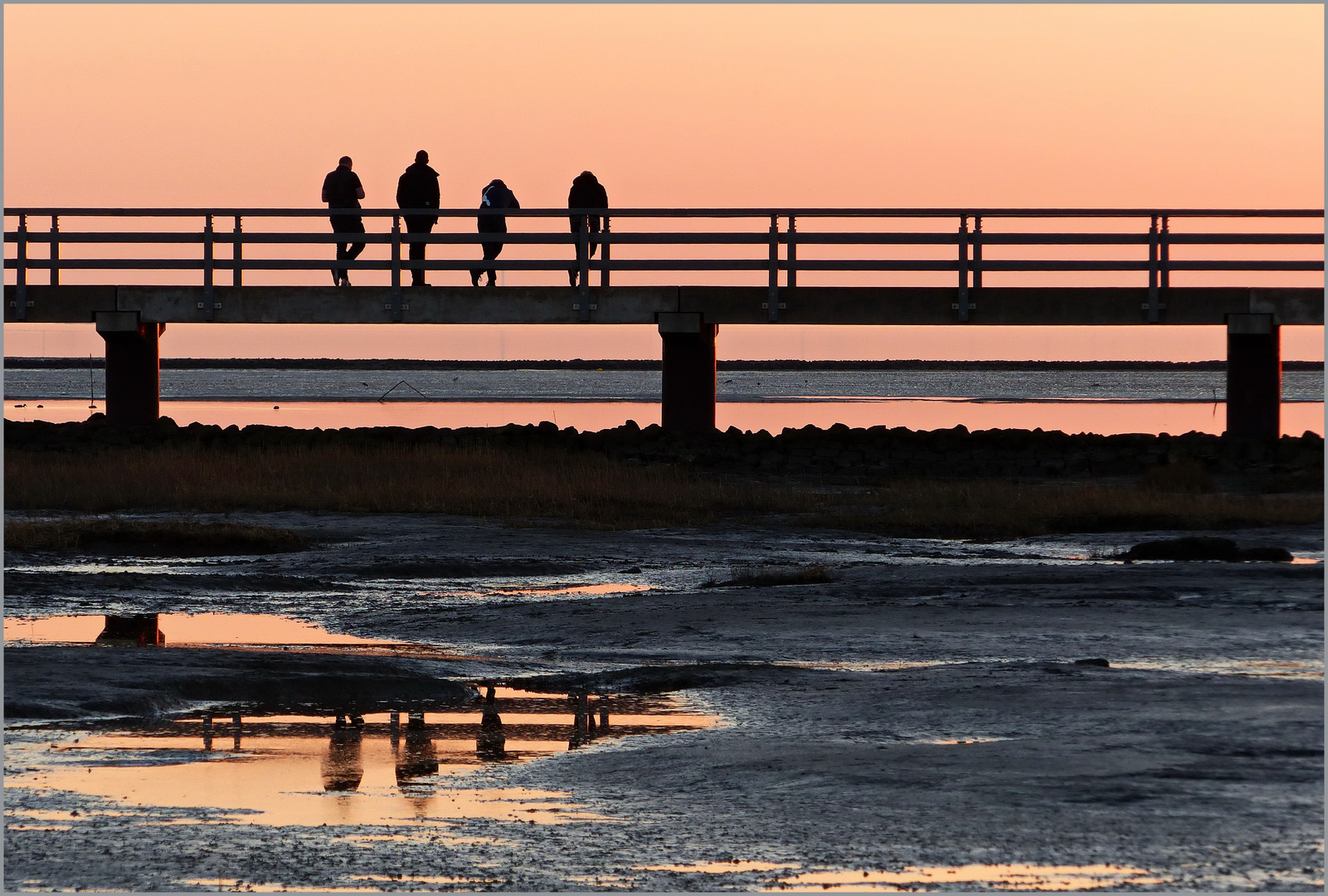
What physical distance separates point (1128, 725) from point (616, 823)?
8.30 ft

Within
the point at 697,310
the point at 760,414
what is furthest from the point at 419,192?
the point at 760,414

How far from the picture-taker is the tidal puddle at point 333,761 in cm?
674

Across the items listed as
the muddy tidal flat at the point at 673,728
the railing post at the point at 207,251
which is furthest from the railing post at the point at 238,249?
the muddy tidal flat at the point at 673,728

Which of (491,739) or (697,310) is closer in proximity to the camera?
(491,739)

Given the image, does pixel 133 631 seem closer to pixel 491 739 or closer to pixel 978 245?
pixel 491 739

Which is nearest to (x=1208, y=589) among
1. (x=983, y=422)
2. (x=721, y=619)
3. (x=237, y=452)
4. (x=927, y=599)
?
(x=927, y=599)

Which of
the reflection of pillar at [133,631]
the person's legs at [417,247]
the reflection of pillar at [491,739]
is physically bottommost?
the reflection of pillar at [491,739]

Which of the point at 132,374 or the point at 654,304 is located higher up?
the point at 654,304

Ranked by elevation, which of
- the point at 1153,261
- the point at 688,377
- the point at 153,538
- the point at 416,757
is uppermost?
the point at 1153,261

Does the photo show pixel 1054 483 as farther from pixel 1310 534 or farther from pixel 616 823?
pixel 616 823

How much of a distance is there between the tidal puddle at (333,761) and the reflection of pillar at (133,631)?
2.57 meters

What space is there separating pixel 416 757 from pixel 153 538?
956cm

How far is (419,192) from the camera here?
82.4ft

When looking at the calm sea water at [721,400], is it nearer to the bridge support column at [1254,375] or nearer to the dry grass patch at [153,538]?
the bridge support column at [1254,375]
